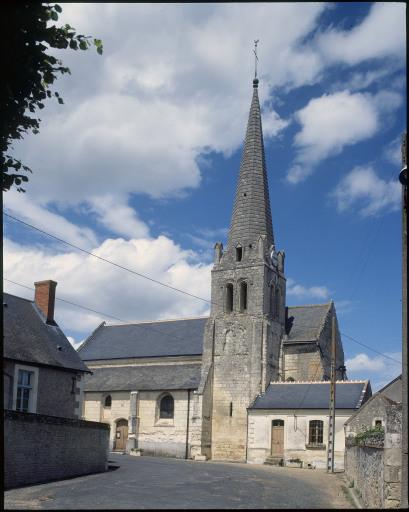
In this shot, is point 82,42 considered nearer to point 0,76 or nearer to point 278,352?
point 0,76

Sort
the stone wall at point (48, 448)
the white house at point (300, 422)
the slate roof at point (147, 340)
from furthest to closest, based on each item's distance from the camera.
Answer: the slate roof at point (147, 340), the white house at point (300, 422), the stone wall at point (48, 448)

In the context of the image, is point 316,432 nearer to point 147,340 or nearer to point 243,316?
point 243,316

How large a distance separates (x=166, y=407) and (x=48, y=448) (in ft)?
74.0

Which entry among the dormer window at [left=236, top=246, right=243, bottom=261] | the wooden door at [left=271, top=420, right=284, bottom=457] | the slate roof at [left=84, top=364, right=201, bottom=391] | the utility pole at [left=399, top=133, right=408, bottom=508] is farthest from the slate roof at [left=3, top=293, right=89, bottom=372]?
the utility pole at [left=399, top=133, right=408, bottom=508]

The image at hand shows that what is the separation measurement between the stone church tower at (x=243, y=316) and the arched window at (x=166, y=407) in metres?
2.80

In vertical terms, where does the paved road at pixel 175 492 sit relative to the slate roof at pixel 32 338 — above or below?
below

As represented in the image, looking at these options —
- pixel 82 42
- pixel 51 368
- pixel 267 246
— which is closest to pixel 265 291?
pixel 267 246

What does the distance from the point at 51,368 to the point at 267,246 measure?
2295cm

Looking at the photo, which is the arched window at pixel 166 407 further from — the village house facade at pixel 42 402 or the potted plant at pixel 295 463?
the village house facade at pixel 42 402

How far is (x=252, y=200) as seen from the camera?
4825 centimetres

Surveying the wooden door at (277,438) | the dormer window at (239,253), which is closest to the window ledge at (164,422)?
the wooden door at (277,438)

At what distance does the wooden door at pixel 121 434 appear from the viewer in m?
46.6

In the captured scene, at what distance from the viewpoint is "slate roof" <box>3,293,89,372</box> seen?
27.5m

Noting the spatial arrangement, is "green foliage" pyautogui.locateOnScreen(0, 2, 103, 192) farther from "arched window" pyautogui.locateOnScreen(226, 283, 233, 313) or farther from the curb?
"arched window" pyautogui.locateOnScreen(226, 283, 233, 313)
